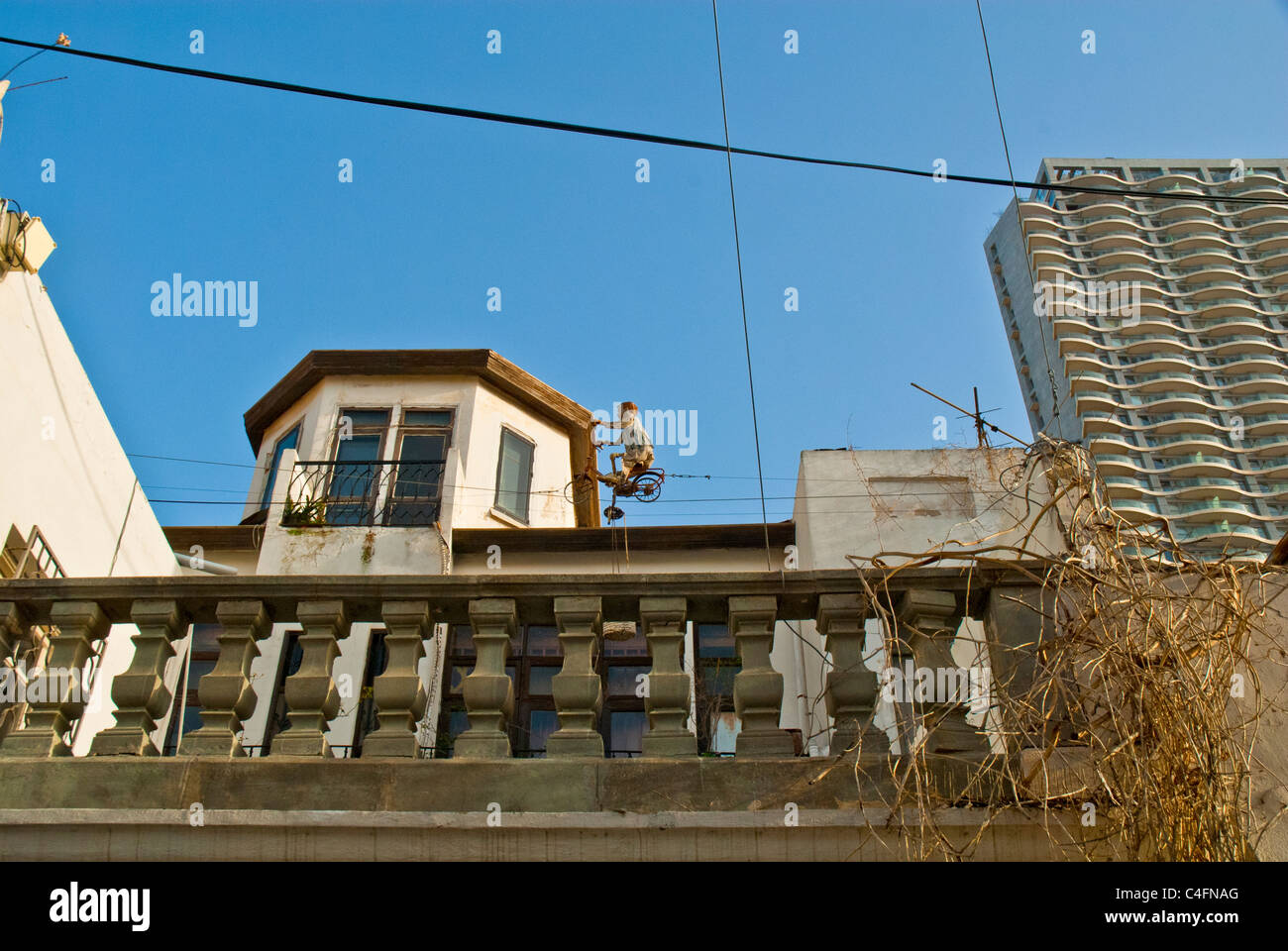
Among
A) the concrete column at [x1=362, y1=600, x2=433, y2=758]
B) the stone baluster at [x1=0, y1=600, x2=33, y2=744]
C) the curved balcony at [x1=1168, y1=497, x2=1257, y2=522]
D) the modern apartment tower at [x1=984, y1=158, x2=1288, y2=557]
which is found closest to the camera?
the concrete column at [x1=362, y1=600, x2=433, y2=758]

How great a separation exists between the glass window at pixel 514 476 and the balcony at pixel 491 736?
10129 millimetres

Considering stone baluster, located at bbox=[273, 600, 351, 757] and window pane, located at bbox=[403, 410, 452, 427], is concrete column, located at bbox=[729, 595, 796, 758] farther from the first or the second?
window pane, located at bbox=[403, 410, 452, 427]

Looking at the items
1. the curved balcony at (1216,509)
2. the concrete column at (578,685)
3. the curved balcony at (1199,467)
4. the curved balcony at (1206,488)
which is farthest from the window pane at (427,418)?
the curved balcony at (1199,467)

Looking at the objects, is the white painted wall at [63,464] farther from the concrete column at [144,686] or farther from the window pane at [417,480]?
the window pane at [417,480]

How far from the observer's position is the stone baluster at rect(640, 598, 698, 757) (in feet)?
15.5

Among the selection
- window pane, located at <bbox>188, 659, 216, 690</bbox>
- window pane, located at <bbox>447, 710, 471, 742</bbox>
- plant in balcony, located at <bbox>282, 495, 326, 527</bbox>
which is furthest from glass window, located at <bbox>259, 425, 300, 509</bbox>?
window pane, located at <bbox>447, 710, 471, 742</bbox>

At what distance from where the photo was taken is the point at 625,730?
37.6 ft

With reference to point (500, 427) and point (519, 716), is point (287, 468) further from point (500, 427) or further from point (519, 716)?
point (519, 716)

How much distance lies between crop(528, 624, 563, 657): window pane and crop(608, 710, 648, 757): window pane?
0.87 m

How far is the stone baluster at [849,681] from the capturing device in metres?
4.67

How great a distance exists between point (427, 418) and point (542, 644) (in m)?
4.51

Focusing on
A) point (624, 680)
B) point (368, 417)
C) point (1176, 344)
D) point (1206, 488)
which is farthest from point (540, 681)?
point (1176, 344)
